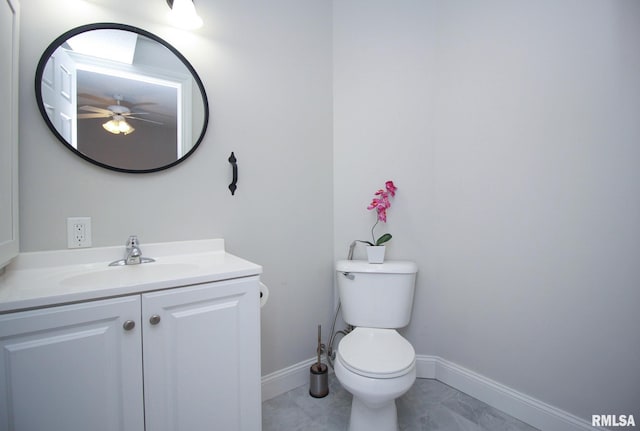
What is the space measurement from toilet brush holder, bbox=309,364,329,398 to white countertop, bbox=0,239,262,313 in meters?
0.92

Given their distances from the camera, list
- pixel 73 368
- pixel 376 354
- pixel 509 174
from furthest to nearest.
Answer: pixel 509 174
pixel 376 354
pixel 73 368

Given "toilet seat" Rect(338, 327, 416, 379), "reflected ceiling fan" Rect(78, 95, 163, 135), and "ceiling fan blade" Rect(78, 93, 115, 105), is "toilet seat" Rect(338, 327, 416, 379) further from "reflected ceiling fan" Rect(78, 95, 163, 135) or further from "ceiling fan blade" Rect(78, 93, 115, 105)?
"ceiling fan blade" Rect(78, 93, 115, 105)

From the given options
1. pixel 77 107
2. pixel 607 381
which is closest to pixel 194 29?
pixel 77 107

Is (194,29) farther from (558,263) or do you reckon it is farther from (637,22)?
(558,263)

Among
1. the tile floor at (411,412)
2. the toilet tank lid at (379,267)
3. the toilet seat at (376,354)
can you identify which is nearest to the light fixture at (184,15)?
the toilet tank lid at (379,267)

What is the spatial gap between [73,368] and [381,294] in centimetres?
136

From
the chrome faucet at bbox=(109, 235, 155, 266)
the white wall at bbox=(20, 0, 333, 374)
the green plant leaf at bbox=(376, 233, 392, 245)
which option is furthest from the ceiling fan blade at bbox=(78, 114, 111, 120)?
the green plant leaf at bbox=(376, 233, 392, 245)

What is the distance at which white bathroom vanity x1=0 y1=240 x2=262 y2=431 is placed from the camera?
770 mm

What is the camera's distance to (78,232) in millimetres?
1206

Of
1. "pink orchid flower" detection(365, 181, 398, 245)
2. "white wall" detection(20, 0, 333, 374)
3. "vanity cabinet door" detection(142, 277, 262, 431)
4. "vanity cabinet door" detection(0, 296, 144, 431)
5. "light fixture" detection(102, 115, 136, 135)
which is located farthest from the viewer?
"pink orchid flower" detection(365, 181, 398, 245)

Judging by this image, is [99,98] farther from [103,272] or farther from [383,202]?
[383,202]

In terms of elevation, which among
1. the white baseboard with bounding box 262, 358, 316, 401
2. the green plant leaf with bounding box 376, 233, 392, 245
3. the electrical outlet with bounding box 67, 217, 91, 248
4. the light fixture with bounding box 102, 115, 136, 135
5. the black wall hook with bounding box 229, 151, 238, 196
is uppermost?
the light fixture with bounding box 102, 115, 136, 135

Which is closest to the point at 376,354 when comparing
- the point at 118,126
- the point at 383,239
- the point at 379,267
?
the point at 379,267

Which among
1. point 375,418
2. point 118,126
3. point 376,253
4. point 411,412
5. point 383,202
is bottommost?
point 411,412
